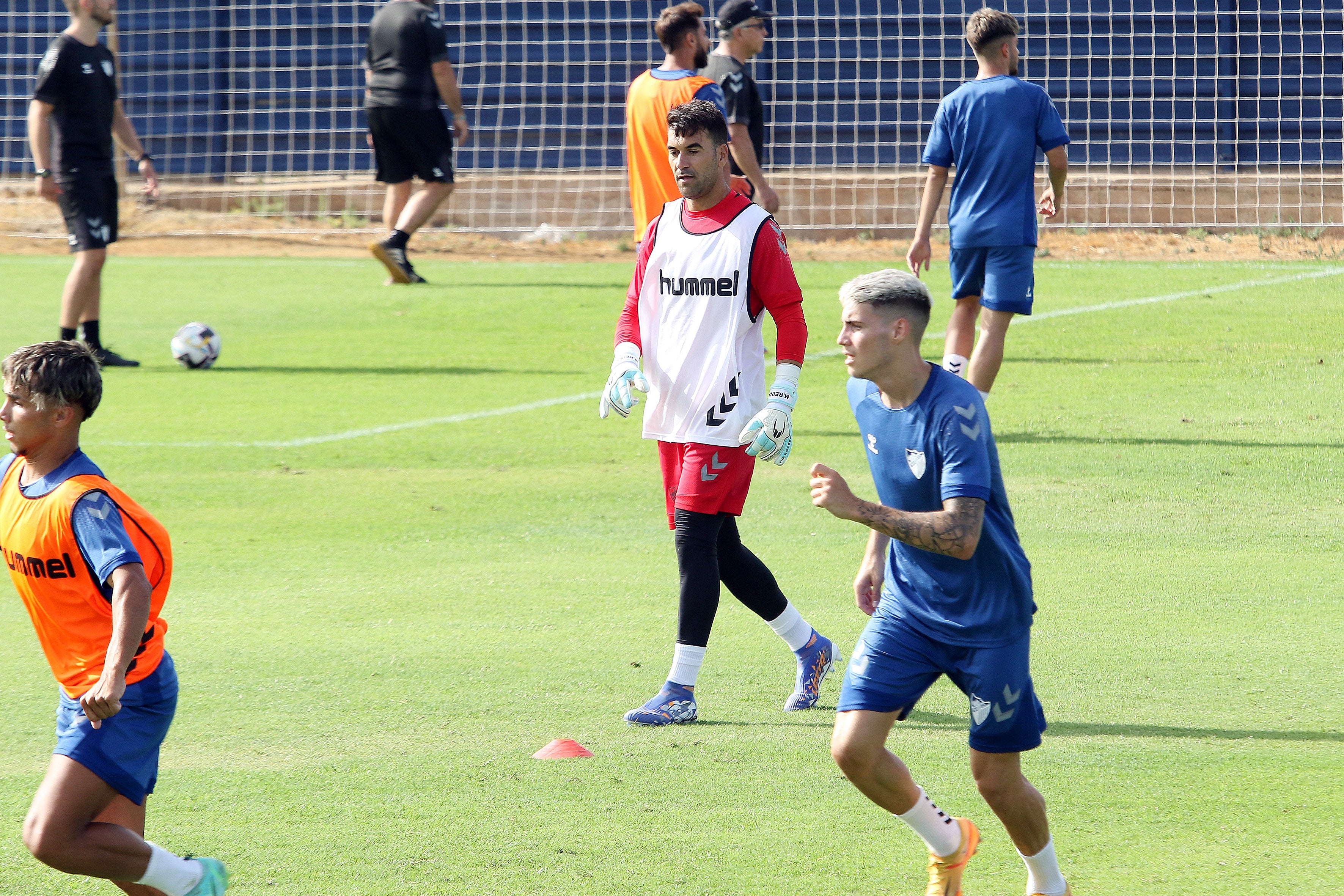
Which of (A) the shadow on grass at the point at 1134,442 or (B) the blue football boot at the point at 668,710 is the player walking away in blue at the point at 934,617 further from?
(A) the shadow on grass at the point at 1134,442

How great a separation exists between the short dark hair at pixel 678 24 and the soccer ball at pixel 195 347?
4993mm

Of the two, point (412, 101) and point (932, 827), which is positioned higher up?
point (412, 101)

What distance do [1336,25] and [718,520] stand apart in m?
16.7

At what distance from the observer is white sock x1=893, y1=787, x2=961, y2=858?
3.76 m

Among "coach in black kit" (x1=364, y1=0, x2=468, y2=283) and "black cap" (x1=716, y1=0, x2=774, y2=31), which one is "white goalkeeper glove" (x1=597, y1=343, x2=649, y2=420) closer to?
"black cap" (x1=716, y1=0, x2=774, y2=31)

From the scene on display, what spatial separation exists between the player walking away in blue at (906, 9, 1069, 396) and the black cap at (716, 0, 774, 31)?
1.85 m

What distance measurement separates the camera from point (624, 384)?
5309 mm

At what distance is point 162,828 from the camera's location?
14.1 ft

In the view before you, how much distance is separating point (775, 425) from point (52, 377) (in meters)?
2.25

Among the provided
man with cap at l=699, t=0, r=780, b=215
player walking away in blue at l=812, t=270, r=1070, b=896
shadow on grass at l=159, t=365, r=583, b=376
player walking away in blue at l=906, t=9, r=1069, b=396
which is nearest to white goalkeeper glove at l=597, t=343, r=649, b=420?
player walking away in blue at l=812, t=270, r=1070, b=896

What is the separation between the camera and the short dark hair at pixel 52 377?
143 inches

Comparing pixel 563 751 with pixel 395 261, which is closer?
pixel 563 751

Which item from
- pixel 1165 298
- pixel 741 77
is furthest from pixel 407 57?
pixel 1165 298

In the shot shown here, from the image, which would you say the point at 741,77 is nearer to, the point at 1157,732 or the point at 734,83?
the point at 734,83
